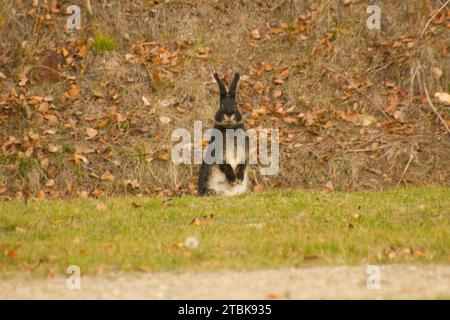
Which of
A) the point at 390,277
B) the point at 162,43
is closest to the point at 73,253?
the point at 390,277

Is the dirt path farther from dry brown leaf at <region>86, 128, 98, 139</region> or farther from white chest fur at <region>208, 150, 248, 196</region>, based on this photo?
dry brown leaf at <region>86, 128, 98, 139</region>

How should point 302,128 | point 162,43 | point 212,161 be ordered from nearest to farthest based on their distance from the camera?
point 212,161, point 302,128, point 162,43

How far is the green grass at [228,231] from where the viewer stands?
835cm

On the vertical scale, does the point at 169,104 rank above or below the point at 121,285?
above

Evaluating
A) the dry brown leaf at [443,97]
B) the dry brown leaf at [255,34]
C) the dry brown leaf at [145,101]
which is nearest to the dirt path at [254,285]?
the dry brown leaf at [443,97]

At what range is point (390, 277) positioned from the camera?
7.60 meters

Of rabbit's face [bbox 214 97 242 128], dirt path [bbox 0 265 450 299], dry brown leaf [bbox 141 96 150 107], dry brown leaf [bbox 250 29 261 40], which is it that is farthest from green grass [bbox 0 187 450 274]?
dry brown leaf [bbox 250 29 261 40]

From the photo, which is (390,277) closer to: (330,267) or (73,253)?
(330,267)

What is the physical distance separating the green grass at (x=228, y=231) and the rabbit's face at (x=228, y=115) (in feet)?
4.09

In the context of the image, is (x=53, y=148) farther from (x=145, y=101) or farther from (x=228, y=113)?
(x=228, y=113)

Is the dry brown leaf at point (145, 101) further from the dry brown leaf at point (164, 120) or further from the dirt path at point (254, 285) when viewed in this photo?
the dirt path at point (254, 285)

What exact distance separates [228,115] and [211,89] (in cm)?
464

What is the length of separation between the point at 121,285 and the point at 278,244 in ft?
7.00

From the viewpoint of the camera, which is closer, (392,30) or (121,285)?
(121,285)
